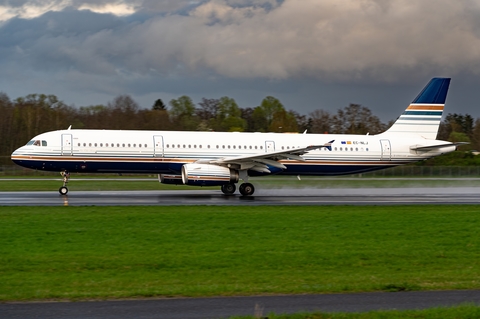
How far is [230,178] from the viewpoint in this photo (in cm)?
3036

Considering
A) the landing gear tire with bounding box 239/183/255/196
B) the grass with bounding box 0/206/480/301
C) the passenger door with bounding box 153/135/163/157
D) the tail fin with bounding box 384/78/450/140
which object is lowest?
the grass with bounding box 0/206/480/301

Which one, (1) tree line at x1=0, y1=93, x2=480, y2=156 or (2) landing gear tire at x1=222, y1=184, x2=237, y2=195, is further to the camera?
(1) tree line at x1=0, y1=93, x2=480, y2=156

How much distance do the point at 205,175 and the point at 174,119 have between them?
59.3 meters

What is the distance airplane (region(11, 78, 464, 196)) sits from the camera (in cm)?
2991

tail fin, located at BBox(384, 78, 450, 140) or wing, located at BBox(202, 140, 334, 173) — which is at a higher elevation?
tail fin, located at BBox(384, 78, 450, 140)

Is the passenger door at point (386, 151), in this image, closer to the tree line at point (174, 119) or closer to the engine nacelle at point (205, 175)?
the engine nacelle at point (205, 175)

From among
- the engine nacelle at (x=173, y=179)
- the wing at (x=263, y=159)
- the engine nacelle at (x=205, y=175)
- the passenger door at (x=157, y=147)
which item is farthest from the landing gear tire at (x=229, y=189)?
the passenger door at (x=157, y=147)

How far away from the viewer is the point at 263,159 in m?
31.0

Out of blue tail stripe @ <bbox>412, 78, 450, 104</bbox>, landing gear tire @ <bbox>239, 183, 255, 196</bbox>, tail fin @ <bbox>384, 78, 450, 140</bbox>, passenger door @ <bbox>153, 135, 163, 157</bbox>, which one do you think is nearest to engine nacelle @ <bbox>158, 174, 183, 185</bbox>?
passenger door @ <bbox>153, 135, 163, 157</bbox>

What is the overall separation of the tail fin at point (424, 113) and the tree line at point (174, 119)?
3993 cm

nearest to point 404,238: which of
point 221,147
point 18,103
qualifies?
point 221,147

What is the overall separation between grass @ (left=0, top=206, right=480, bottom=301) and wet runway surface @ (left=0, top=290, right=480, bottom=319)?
1.57 ft

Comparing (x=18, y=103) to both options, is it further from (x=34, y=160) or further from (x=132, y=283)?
(x=132, y=283)

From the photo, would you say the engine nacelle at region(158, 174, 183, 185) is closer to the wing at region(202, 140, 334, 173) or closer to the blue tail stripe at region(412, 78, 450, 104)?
the wing at region(202, 140, 334, 173)
